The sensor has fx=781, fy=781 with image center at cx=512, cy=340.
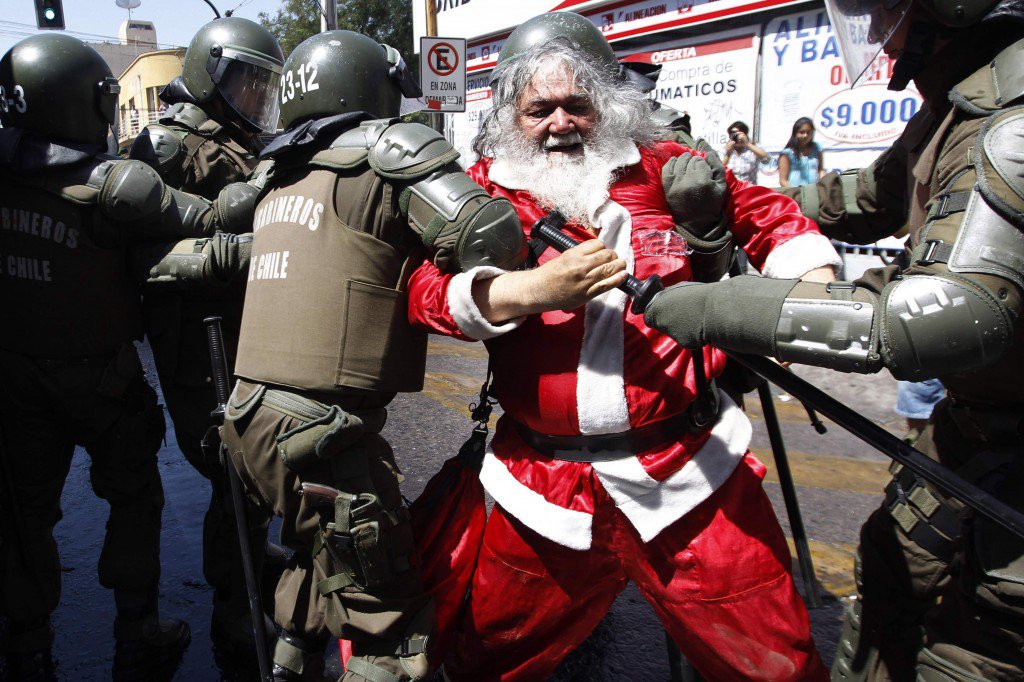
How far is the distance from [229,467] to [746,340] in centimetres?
158

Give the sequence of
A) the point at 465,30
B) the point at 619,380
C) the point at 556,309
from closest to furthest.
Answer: the point at 556,309
the point at 619,380
the point at 465,30

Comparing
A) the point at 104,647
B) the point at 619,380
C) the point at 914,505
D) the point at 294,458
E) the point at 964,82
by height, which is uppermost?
the point at 964,82

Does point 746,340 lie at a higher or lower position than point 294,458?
higher

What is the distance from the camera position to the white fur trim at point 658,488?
6.64ft

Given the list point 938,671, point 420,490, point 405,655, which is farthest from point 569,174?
point 420,490

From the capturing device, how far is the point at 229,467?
2377mm

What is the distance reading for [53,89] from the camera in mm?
2736

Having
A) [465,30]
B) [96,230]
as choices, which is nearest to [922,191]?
[96,230]

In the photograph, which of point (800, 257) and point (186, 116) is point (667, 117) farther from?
point (186, 116)

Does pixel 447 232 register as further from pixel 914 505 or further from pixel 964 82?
pixel 914 505

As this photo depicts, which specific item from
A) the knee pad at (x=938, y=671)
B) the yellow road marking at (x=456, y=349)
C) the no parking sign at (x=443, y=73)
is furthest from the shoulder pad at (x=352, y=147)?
the no parking sign at (x=443, y=73)

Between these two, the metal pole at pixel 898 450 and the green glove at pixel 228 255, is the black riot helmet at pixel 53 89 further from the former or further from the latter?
the metal pole at pixel 898 450

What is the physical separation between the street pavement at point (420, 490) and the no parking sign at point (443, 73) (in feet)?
15.7

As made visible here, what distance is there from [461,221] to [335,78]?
0.63 meters
